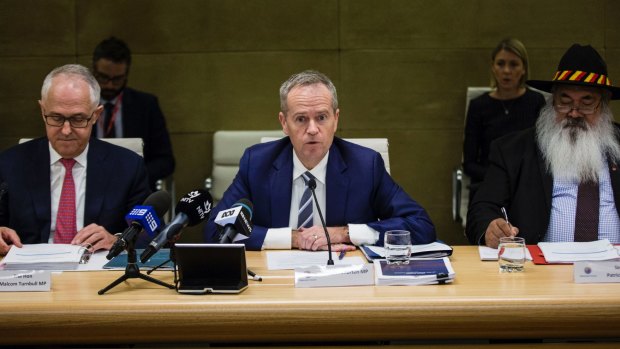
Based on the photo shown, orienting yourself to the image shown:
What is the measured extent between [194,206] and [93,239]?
0.80 meters

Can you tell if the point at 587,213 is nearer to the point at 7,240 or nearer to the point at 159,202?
the point at 159,202

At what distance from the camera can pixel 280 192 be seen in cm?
354

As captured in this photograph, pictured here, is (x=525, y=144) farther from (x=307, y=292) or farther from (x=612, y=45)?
(x=612, y=45)

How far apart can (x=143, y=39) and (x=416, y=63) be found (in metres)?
1.98

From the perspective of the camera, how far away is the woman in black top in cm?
564

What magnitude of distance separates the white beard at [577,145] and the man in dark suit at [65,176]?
6.02 feet

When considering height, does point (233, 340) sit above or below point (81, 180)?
below

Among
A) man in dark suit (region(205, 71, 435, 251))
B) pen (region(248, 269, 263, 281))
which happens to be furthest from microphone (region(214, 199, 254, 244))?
man in dark suit (region(205, 71, 435, 251))

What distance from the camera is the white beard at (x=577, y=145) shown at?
3.69 m

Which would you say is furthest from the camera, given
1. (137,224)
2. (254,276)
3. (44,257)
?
(44,257)

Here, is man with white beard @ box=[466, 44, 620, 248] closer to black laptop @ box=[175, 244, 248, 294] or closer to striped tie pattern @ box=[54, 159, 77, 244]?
black laptop @ box=[175, 244, 248, 294]

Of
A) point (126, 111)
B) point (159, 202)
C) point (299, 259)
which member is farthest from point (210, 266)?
point (126, 111)

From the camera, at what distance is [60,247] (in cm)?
313

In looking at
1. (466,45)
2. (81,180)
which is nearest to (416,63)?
(466,45)
